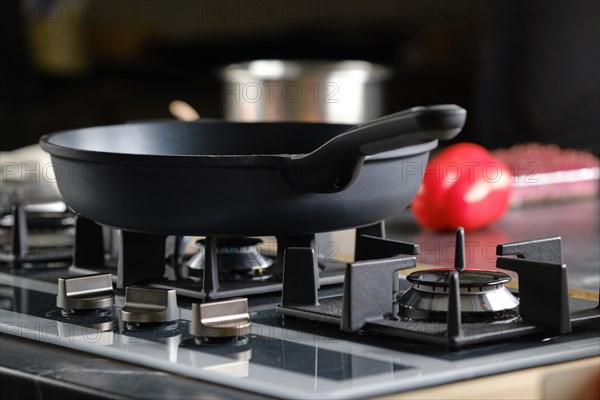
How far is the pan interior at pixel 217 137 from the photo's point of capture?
121cm

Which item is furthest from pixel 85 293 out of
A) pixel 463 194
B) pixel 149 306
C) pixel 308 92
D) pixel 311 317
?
pixel 308 92

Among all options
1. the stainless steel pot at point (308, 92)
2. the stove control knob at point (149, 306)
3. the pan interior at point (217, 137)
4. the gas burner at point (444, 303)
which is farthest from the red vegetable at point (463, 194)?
the stainless steel pot at point (308, 92)

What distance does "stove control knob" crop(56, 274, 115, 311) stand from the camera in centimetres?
97

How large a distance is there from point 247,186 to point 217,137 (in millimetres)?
334

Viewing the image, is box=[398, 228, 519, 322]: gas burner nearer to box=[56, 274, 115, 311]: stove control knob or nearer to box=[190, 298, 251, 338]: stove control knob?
box=[190, 298, 251, 338]: stove control knob

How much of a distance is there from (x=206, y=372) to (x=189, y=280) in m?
0.31

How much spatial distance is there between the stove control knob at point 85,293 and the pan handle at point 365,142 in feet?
0.67

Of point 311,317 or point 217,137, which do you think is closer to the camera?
point 311,317

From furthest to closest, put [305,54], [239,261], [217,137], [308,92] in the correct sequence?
[305,54]
[308,92]
[217,137]
[239,261]

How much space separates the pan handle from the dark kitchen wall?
1323 millimetres

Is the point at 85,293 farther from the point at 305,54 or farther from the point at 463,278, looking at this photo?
the point at 305,54

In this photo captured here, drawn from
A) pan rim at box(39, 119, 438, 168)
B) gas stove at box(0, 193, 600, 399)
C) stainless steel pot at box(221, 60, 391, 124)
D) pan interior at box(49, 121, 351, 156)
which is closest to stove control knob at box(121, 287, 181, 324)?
gas stove at box(0, 193, 600, 399)

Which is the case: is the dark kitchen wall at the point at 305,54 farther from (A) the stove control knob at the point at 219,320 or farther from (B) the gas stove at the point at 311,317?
(A) the stove control knob at the point at 219,320

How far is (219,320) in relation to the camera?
34.1 inches
